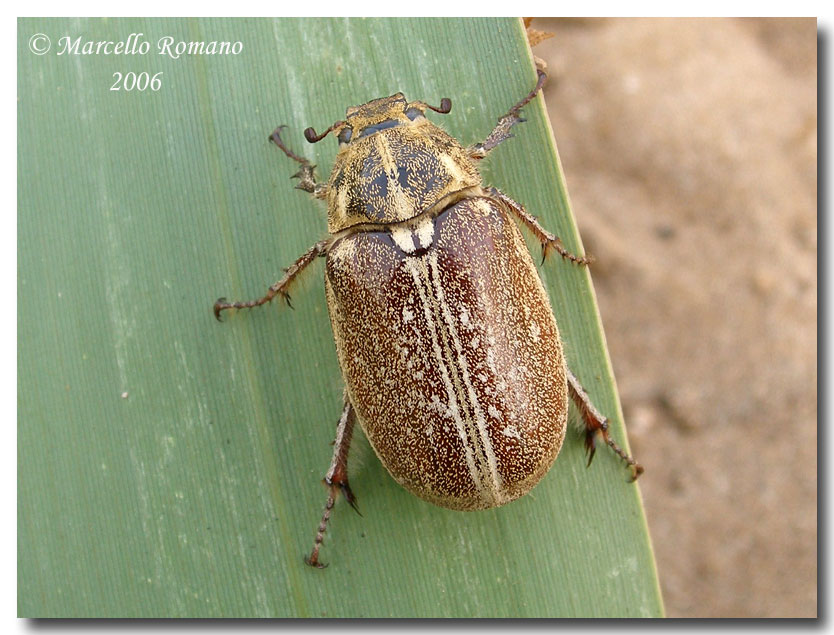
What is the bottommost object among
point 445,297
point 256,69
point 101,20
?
point 445,297

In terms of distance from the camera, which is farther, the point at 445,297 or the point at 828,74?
the point at 828,74

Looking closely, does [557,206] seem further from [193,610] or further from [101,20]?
[193,610]

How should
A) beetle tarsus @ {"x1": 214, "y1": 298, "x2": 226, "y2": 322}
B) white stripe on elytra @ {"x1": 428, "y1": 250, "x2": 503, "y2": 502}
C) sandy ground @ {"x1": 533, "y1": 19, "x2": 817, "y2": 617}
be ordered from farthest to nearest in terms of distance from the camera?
sandy ground @ {"x1": 533, "y1": 19, "x2": 817, "y2": 617} → beetle tarsus @ {"x1": 214, "y1": 298, "x2": 226, "y2": 322} → white stripe on elytra @ {"x1": 428, "y1": 250, "x2": 503, "y2": 502}

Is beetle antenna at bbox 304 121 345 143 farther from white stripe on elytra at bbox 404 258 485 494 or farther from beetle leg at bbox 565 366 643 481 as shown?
beetle leg at bbox 565 366 643 481

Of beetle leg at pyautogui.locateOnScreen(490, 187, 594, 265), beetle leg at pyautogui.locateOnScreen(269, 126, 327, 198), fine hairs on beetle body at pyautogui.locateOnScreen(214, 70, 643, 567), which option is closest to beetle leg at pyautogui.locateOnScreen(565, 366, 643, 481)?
fine hairs on beetle body at pyautogui.locateOnScreen(214, 70, 643, 567)

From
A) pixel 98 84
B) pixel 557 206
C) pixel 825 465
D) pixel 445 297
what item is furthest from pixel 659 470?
pixel 98 84

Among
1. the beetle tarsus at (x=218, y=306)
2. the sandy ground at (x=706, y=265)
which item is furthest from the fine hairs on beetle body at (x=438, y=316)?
the sandy ground at (x=706, y=265)
